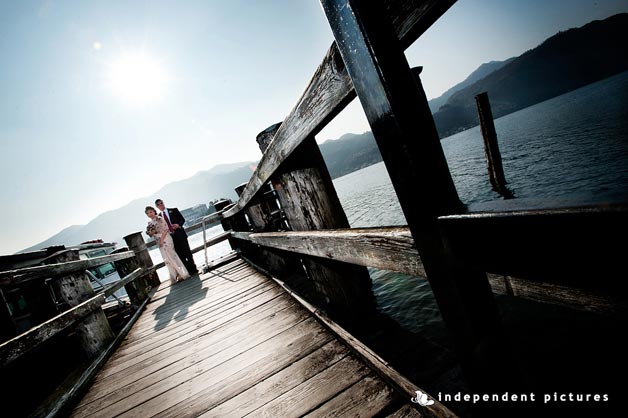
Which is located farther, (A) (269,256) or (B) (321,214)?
(A) (269,256)

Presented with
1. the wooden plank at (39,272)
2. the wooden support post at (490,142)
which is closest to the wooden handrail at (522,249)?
the wooden plank at (39,272)

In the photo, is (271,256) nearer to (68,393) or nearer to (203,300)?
(203,300)

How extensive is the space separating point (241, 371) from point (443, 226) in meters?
1.94

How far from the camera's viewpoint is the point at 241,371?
2051 mm

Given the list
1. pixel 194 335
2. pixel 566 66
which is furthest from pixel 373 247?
pixel 566 66

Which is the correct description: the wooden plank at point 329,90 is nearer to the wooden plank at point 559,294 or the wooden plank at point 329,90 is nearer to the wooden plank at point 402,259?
the wooden plank at point 402,259

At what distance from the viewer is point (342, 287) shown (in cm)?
275

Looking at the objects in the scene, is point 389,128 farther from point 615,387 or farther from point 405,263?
point 615,387

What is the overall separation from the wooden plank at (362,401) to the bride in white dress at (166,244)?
631 centimetres

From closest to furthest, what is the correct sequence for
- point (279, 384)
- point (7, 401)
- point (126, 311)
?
point (279, 384) < point (7, 401) < point (126, 311)

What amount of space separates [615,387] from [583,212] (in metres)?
4.45

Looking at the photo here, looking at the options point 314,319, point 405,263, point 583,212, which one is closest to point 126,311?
point 314,319

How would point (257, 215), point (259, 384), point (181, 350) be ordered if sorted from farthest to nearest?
point (257, 215), point (181, 350), point (259, 384)

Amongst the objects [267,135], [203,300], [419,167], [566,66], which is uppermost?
[566,66]
